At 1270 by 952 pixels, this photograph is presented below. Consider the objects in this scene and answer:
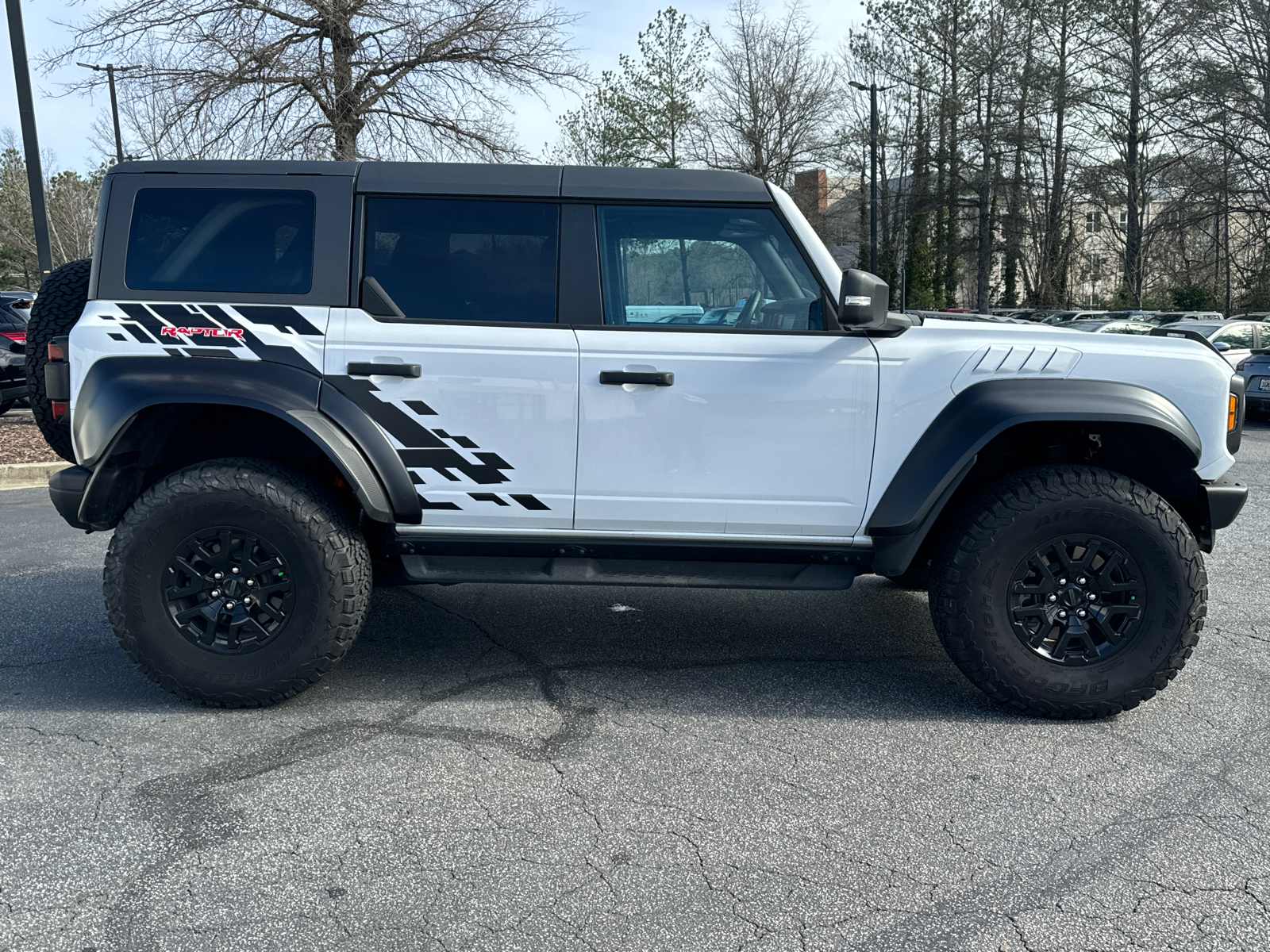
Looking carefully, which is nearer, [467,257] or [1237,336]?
[467,257]

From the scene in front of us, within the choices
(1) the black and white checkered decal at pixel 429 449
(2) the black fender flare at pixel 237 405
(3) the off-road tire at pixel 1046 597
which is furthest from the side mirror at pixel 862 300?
(2) the black fender flare at pixel 237 405

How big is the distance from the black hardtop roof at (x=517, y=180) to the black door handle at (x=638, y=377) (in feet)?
2.25

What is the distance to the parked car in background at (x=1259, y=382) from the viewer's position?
14.2 m

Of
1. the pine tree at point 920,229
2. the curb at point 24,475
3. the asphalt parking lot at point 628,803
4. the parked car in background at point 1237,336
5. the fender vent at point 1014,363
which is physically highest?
the pine tree at point 920,229

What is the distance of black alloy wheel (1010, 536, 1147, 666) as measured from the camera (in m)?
3.84

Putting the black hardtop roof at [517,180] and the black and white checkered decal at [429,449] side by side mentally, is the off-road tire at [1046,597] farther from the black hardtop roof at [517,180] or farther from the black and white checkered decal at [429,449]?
the black and white checkered decal at [429,449]

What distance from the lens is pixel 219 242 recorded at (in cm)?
396

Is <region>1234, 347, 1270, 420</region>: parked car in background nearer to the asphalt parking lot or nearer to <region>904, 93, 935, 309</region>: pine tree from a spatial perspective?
the asphalt parking lot

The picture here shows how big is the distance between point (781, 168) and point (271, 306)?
33509 mm

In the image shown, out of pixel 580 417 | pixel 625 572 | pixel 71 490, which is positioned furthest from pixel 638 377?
pixel 71 490

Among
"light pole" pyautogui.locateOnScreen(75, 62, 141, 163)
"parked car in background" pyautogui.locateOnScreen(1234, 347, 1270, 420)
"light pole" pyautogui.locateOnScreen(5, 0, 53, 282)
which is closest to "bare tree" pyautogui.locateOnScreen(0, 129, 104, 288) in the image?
"light pole" pyautogui.locateOnScreen(75, 62, 141, 163)

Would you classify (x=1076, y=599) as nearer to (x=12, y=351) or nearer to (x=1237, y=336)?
(x=12, y=351)

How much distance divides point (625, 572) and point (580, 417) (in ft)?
2.05

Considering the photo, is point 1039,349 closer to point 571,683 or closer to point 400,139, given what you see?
point 571,683
